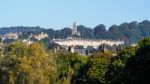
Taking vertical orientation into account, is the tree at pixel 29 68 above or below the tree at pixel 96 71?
above

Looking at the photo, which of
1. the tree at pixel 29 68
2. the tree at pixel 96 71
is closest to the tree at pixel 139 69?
the tree at pixel 29 68

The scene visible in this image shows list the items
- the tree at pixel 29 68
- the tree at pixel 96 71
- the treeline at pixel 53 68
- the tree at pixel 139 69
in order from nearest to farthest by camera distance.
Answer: the tree at pixel 139 69, the treeline at pixel 53 68, the tree at pixel 29 68, the tree at pixel 96 71

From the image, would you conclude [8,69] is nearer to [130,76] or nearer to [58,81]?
[58,81]

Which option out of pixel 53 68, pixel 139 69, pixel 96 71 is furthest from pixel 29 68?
pixel 96 71

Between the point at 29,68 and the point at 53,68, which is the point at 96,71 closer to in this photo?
the point at 53,68

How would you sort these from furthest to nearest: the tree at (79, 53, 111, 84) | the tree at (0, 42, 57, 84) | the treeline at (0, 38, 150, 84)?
1. the tree at (79, 53, 111, 84)
2. the tree at (0, 42, 57, 84)
3. the treeline at (0, 38, 150, 84)

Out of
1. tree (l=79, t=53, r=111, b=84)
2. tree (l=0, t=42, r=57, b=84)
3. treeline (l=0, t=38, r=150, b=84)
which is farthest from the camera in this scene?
tree (l=79, t=53, r=111, b=84)

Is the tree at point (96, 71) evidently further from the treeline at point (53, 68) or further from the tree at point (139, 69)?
the tree at point (139, 69)

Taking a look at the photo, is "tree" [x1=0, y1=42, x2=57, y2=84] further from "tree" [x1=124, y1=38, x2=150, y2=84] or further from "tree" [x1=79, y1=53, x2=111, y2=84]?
"tree" [x1=124, y1=38, x2=150, y2=84]

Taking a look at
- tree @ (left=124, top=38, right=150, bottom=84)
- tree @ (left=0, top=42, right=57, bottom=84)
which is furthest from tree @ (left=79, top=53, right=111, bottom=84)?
tree @ (left=124, top=38, right=150, bottom=84)

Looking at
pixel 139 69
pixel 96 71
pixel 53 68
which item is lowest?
pixel 96 71

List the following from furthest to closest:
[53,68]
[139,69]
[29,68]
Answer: [53,68]
[29,68]
[139,69]

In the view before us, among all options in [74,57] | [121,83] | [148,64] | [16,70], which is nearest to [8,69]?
[16,70]

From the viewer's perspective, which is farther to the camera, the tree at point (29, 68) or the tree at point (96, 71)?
the tree at point (96, 71)
